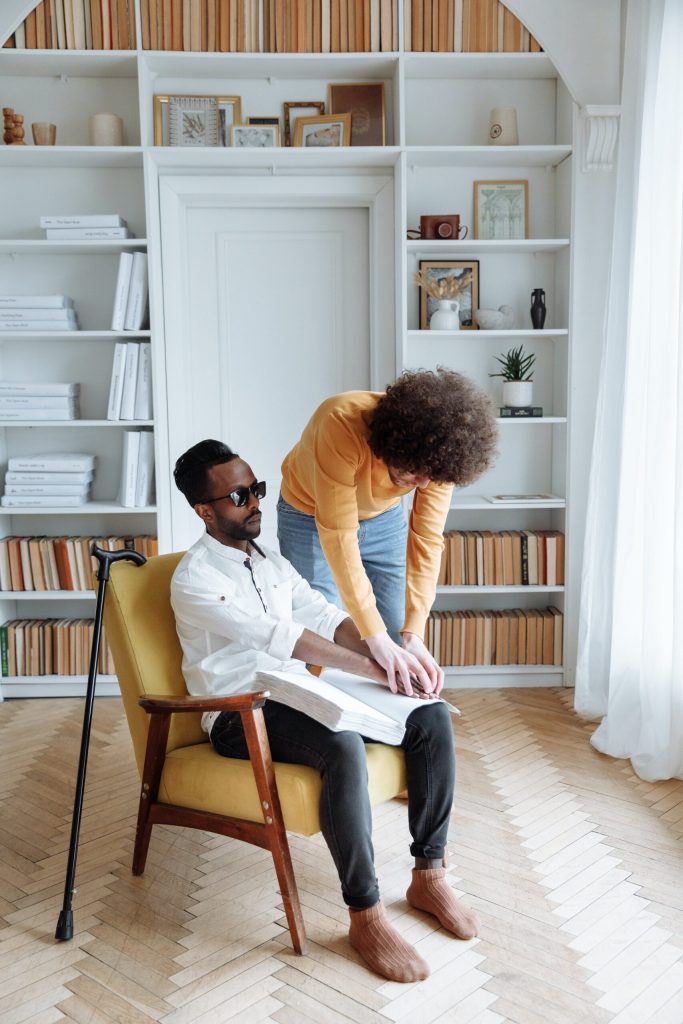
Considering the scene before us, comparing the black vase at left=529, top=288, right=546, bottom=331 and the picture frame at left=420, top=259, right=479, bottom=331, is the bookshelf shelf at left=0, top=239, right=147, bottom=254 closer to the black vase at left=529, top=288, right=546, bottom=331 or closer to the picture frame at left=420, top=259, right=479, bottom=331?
the picture frame at left=420, top=259, right=479, bottom=331

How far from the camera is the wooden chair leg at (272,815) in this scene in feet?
6.40

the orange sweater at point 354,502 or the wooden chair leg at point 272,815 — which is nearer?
the wooden chair leg at point 272,815

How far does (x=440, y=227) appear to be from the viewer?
148 inches

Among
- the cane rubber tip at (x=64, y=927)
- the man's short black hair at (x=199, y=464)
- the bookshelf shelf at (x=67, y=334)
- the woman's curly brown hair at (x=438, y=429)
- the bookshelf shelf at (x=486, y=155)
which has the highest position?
the bookshelf shelf at (x=486, y=155)

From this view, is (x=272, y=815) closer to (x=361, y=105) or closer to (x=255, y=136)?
(x=255, y=136)

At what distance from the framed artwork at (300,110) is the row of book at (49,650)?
7.62ft

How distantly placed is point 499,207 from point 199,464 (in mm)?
2333

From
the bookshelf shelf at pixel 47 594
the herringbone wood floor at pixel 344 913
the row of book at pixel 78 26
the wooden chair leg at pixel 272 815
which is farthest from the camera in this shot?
the bookshelf shelf at pixel 47 594

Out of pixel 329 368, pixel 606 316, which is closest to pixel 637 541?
pixel 606 316

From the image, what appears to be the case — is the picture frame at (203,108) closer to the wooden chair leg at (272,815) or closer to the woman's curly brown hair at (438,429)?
the woman's curly brown hair at (438,429)

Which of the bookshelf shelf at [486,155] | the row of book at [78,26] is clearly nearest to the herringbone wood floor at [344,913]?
the bookshelf shelf at [486,155]

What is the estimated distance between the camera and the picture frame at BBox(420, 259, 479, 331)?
3.86m

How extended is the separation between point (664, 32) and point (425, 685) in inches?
88.1

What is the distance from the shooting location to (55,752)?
10.5 feet
